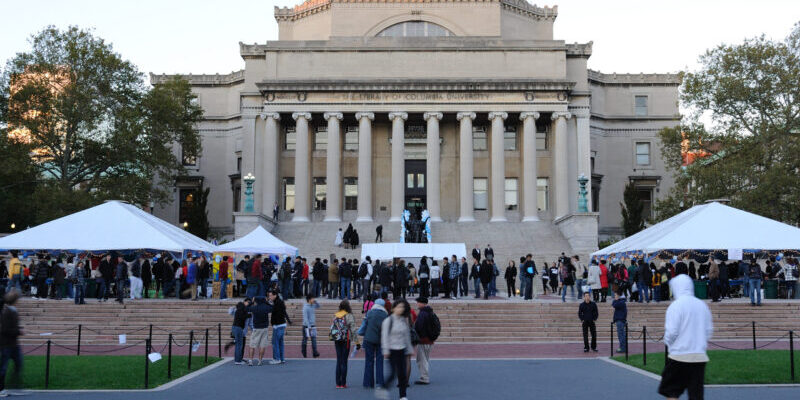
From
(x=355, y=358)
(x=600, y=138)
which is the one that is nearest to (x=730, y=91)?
(x=600, y=138)

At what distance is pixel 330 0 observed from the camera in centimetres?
6122

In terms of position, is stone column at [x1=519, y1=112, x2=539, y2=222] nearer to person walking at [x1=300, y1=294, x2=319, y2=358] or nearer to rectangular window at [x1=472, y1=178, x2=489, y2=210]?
rectangular window at [x1=472, y1=178, x2=489, y2=210]

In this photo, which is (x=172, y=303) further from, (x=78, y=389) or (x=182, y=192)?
(x=182, y=192)

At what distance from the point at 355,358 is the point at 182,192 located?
47.8 meters

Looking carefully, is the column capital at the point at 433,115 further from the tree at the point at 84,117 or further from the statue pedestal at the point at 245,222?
the tree at the point at 84,117

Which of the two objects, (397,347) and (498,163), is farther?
(498,163)

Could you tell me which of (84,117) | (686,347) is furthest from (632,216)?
(686,347)

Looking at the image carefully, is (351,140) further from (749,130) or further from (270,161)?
(749,130)

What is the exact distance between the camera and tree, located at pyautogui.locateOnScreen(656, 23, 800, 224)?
41656 mm

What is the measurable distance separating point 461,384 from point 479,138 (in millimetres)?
43282

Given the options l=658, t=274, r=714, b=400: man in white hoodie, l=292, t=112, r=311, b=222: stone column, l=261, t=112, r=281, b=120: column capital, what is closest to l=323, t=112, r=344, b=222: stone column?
l=292, t=112, r=311, b=222: stone column

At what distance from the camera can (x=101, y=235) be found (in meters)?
26.0

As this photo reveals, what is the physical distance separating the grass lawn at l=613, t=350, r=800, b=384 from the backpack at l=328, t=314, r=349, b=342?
6709 mm

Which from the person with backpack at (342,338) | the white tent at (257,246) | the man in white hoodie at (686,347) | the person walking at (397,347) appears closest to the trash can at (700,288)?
the white tent at (257,246)
